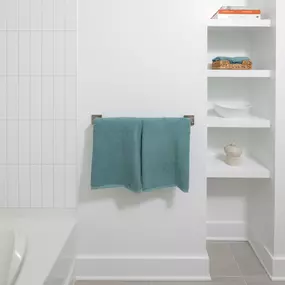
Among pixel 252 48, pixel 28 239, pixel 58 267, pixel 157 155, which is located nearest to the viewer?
pixel 58 267

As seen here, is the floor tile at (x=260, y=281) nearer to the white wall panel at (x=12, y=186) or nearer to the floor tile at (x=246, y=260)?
the floor tile at (x=246, y=260)

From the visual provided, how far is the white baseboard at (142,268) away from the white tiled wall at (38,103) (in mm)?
409

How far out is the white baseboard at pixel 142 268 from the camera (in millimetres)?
2625

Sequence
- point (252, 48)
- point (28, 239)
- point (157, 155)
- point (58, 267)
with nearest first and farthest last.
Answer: point (58, 267), point (28, 239), point (157, 155), point (252, 48)

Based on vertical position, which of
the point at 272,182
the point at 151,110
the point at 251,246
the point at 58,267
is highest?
the point at 151,110

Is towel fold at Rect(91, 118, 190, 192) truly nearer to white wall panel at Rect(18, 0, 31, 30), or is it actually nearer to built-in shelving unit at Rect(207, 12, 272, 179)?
built-in shelving unit at Rect(207, 12, 272, 179)

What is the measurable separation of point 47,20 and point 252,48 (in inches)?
59.0

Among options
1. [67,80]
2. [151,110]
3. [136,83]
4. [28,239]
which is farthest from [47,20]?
[28,239]

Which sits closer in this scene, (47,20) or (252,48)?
(47,20)

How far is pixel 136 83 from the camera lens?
8.40ft

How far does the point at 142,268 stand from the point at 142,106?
3.31 feet

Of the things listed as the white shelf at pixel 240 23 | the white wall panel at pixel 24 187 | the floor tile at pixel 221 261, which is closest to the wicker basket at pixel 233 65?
the white shelf at pixel 240 23

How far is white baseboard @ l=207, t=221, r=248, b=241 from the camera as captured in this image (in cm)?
324

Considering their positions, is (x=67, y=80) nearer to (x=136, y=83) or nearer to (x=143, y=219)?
(x=136, y=83)
